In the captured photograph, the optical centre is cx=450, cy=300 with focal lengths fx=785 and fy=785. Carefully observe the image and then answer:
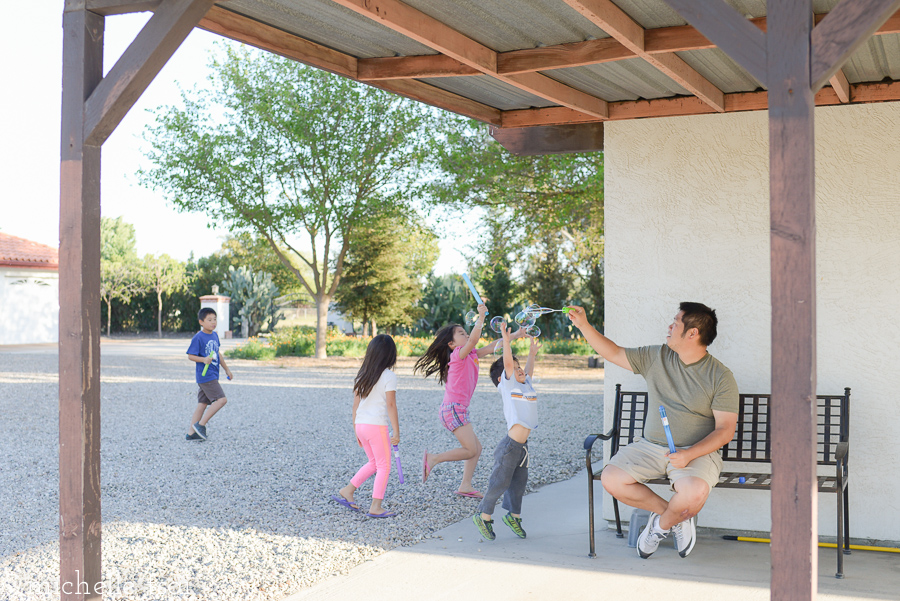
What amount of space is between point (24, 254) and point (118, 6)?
2836 centimetres

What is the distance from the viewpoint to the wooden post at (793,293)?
2.47m

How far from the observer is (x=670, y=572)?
14.0ft

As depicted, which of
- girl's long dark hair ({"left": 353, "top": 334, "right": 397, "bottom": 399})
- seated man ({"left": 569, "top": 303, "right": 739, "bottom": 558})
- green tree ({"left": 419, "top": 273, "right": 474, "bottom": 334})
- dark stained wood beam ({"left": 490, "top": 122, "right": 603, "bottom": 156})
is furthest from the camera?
green tree ({"left": 419, "top": 273, "right": 474, "bottom": 334})

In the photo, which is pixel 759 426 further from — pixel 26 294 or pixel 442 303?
pixel 26 294

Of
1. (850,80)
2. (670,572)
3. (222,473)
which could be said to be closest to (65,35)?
(670,572)

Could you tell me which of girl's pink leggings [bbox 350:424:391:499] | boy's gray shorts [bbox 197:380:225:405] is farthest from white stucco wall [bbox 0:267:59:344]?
girl's pink leggings [bbox 350:424:391:499]

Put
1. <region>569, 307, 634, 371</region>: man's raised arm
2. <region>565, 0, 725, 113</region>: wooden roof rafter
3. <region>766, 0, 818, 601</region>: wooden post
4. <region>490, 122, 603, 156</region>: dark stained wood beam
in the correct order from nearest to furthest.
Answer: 1. <region>766, 0, 818, 601</region>: wooden post
2. <region>565, 0, 725, 113</region>: wooden roof rafter
3. <region>569, 307, 634, 371</region>: man's raised arm
4. <region>490, 122, 603, 156</region>: dark stained wood beam

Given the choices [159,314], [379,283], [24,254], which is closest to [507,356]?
[379,283]

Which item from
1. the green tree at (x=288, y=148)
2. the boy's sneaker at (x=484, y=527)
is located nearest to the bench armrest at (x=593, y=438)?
the boy's sneaker at (x=484, y=527)

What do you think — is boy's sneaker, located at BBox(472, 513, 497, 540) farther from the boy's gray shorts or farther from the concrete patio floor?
the boy's gray shorts

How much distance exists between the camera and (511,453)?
4859 millimetres

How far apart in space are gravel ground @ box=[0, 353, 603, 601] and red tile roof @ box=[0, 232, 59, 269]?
15.0 m

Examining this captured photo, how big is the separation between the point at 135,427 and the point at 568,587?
765 centimetres

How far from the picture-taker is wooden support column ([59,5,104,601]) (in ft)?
10.5
